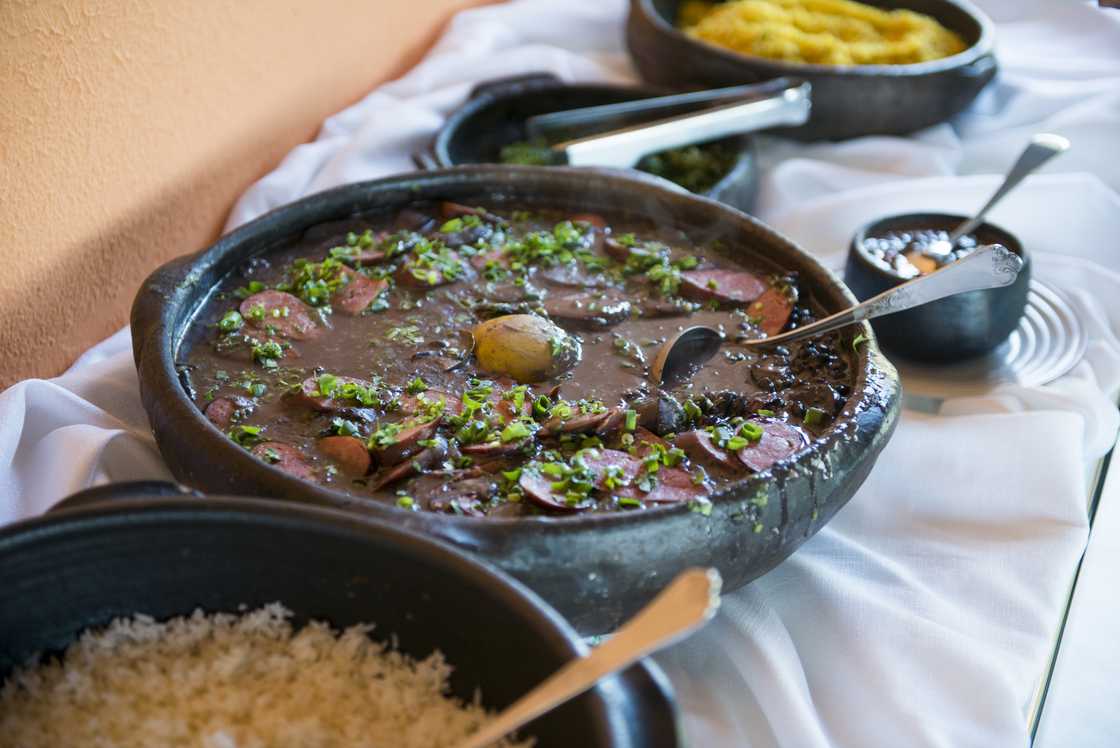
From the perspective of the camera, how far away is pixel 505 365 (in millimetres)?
1267

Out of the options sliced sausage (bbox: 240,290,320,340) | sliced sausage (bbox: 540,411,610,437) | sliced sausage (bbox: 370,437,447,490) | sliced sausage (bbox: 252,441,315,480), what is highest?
sliced sausage (bbox: 240,290,320,340)

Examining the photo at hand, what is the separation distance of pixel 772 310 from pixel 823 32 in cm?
131

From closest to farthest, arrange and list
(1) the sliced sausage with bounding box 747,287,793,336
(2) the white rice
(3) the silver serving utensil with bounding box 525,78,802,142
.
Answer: (2) the white rice
(1) the sliced sausage with bounding box 747,287,793,336
(3) the silver serving utensil with bounding box 525,78,802,142

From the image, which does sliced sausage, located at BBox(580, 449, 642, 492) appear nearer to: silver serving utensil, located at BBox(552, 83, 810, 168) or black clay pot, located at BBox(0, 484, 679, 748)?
black clay pot, located at BBox(0, 484, 679, 748)

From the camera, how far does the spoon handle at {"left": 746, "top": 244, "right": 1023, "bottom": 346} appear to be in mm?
1304

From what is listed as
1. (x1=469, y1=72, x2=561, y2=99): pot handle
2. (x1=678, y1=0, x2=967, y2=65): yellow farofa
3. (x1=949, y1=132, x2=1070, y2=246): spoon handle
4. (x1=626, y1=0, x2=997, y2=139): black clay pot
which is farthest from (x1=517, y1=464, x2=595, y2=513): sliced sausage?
(x1=678, y1=0, x2=967, y2=65): yellow farofa

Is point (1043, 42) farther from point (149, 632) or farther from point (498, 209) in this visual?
point (149, 632)

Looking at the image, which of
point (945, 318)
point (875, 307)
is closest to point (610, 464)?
point (875, 307)

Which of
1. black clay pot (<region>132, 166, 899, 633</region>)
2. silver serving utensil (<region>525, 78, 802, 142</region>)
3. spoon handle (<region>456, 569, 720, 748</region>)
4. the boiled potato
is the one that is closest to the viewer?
spoon handle (<region>456, 569, 720, 748</region>)

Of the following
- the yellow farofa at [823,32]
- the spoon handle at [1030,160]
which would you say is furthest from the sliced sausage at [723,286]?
the yellow farofa at [823,32]

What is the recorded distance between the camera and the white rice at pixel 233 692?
0.75m

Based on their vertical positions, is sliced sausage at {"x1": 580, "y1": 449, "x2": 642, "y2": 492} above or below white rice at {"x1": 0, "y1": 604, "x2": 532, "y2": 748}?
below

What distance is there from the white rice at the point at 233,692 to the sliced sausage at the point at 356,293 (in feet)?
1.99

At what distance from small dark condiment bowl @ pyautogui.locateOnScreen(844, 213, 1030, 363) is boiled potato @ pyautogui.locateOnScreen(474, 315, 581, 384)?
22.0 inches
